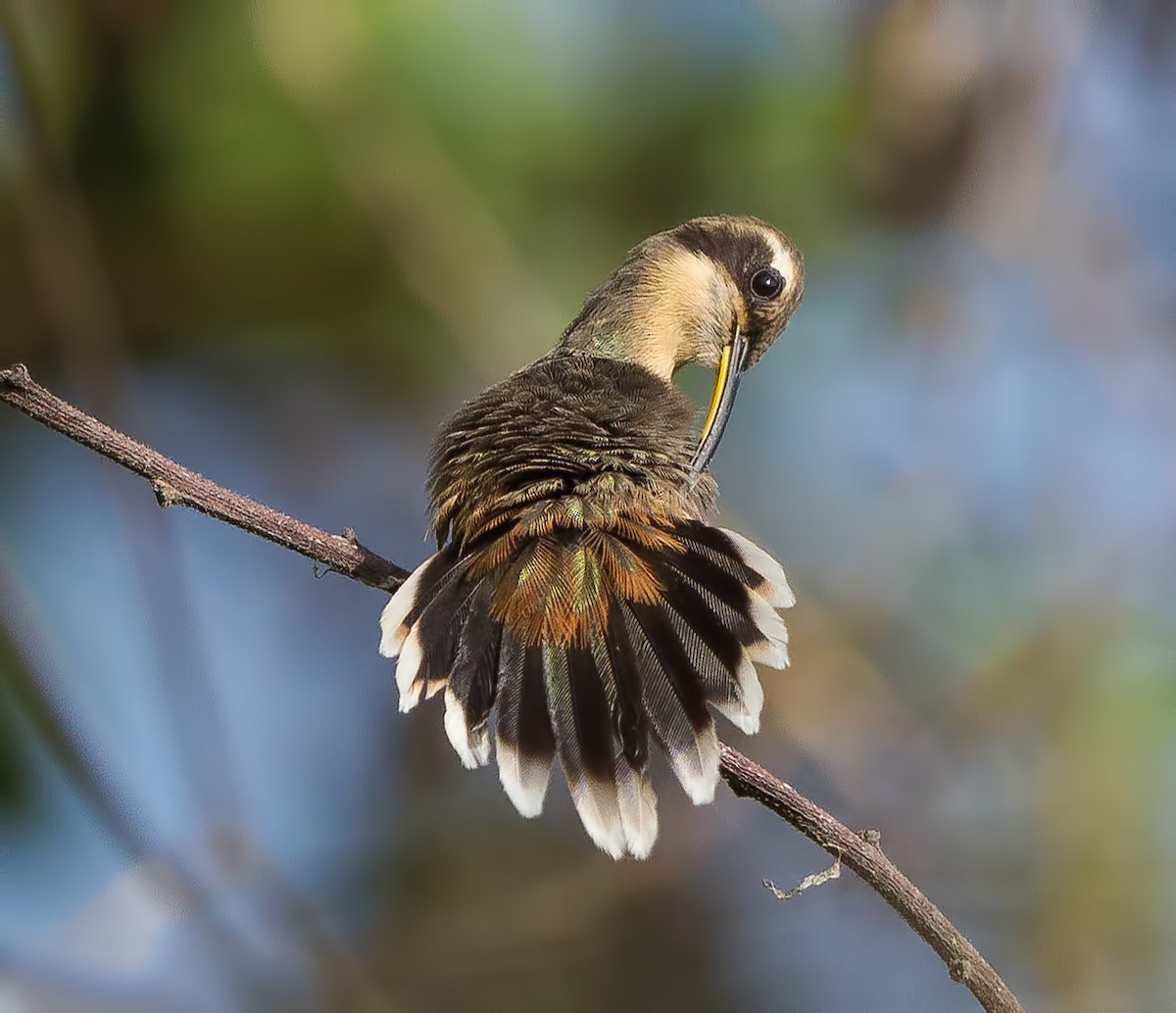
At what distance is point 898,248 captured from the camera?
5.62m

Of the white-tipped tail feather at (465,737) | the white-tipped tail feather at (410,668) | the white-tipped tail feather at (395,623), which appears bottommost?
the white-tipped tail feather at (465,737)

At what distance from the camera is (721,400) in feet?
13.1

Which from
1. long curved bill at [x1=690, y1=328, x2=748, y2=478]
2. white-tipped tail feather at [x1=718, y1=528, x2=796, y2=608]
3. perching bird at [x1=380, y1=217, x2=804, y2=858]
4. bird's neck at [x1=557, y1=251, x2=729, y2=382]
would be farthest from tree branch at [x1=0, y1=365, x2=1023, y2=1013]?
bird's neck at [x1=557, y1=251, x2=729, y2=382]

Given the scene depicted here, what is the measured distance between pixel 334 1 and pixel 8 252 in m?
1.49

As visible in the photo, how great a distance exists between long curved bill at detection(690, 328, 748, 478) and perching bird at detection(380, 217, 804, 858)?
0.60 feet

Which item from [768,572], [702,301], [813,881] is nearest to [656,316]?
[702,301]

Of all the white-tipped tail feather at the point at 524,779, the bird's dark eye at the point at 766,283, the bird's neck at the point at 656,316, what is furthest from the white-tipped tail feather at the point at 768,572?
the bird's dark eye at the point at 766,283

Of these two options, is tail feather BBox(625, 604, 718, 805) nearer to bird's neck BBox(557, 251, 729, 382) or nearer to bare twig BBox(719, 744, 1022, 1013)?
bare twig BBox(719, 744, 1022, 1013)

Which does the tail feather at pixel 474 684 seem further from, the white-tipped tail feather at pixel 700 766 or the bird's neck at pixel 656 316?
the bird's neck at pixel 656 316

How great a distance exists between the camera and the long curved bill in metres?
3.35

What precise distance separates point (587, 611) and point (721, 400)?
147 cm

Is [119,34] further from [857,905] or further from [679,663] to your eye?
[857,905]

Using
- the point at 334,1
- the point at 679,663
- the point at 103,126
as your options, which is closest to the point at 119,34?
the point at 103,126

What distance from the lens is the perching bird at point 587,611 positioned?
2.59 m
